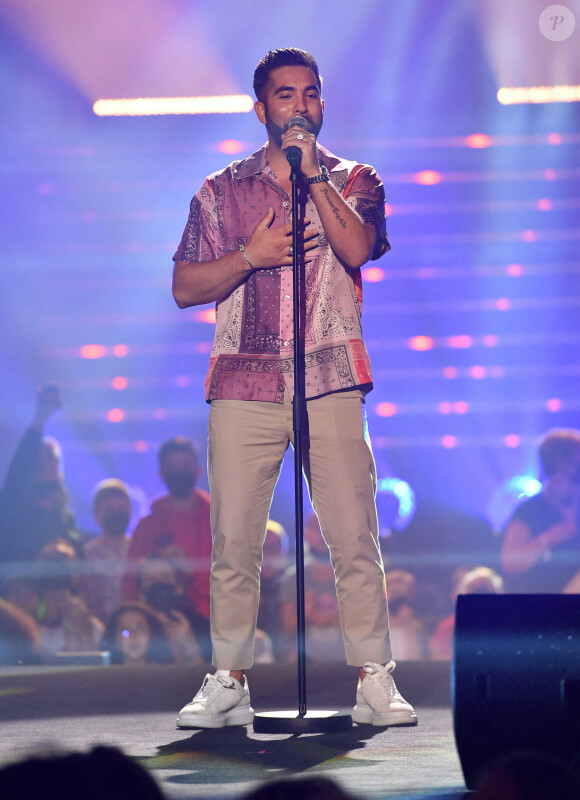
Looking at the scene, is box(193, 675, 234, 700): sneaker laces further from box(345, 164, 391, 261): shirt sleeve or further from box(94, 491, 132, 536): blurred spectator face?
box(94, 491, 132, 536): blurred spectator face

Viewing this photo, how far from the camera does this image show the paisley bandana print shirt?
2525 millimetres

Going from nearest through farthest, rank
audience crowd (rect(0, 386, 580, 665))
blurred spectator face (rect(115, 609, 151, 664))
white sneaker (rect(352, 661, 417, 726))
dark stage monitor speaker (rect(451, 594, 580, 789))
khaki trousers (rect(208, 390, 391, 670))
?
dark stage monitor speaker (rect(451, 594, 580, 789)), white sneaker (rect(352, 661, 417, 726)), khaki trousers (rect(208, 390, 391, 670)), blurred spectator face (rect(115, 609, 151, 664)), audience crowd (rect(0, 386, 580, 665))

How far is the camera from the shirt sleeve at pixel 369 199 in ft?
8.38

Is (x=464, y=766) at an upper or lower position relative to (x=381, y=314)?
lower

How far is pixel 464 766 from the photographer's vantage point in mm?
1573

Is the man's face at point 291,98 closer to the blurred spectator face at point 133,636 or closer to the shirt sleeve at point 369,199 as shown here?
the shirt sleeve at point 369,199

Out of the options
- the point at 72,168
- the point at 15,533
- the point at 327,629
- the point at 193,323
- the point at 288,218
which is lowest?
the point at 327,629

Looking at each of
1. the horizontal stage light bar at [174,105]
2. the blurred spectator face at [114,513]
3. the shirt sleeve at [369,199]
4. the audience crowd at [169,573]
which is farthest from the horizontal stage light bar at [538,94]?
the shirt sleeve at [369,199]

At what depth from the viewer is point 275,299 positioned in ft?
8.49

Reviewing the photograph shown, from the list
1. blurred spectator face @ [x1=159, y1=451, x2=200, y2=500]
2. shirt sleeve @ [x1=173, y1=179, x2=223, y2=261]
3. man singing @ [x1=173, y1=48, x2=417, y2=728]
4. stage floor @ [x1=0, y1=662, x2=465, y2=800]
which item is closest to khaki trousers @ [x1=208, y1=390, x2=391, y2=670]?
man singing @ [x1=173, y1=48, x2=417, y2=728]

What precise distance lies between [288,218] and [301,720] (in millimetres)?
1121

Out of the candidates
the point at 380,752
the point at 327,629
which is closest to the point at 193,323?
the point at 327,629

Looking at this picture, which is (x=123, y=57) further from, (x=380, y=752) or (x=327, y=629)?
(x=380, y=752)

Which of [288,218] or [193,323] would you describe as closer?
[288,218]
